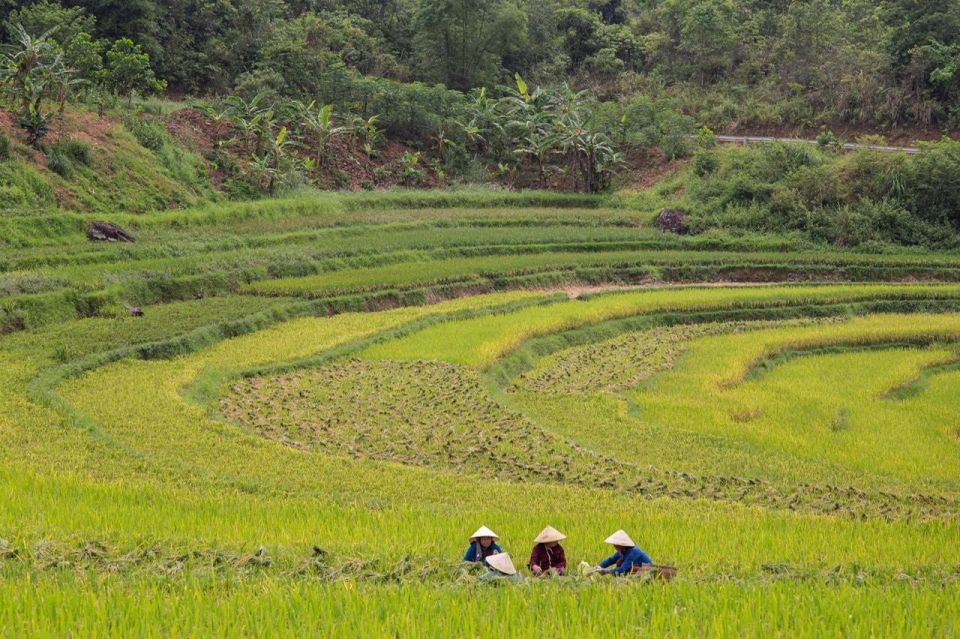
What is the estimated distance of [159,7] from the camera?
122ft

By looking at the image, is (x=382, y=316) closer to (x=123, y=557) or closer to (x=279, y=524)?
(x=279, y=524)

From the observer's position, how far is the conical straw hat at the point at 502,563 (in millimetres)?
6734

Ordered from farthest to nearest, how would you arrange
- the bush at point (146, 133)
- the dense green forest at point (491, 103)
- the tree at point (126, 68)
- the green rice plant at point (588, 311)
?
1. the tree at point (126, 68)
2. the bush at point (146, 133)
3. the dense green forest at point (491, 103)
4. the green rice plant at point (588, 311)

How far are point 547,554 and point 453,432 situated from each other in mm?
5638

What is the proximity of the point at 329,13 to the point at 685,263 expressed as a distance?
24.6 meters

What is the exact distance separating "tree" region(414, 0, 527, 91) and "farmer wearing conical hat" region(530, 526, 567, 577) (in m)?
38.8

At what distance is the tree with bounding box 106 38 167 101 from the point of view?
2983cm

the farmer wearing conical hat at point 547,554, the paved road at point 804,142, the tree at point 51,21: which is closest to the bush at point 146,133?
the tree at point 51,21

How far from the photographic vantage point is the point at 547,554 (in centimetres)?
730

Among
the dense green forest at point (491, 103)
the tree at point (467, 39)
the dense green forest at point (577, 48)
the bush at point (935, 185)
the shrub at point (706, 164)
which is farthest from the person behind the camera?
the tree at point (467, 39)

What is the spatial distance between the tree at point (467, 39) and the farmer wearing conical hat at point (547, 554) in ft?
127

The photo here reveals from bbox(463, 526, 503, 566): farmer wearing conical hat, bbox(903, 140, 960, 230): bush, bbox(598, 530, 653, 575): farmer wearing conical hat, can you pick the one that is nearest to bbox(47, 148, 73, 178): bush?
bbox(463, 526, 503, 566): farmer wearing conical hat

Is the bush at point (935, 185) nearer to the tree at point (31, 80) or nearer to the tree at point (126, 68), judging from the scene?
the tree at point (126, 68)

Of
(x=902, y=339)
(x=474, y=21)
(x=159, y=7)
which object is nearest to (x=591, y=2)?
(x=474, y=21)
